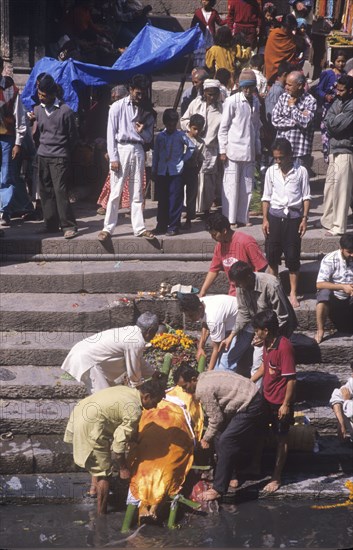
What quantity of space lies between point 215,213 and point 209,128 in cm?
239

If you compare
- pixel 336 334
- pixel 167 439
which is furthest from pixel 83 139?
pixel 167 439

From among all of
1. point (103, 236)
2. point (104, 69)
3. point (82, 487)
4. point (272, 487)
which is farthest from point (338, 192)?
point (82, 487)

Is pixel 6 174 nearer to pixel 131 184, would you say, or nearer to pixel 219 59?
pixel 131 184

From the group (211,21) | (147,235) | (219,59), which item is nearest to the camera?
(147,235)

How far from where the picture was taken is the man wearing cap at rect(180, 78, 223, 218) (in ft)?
45.7

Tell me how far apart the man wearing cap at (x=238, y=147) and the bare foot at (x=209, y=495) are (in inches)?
172

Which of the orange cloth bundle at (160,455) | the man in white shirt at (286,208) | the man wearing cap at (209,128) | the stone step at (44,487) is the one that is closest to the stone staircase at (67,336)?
the stone step at (44,487)

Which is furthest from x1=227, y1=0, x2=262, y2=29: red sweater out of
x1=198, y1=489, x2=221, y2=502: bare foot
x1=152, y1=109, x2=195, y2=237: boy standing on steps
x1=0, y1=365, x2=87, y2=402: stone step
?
x1=198, y1=489, x2=221, y2=502: bare foot

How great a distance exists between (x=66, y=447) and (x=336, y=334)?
3.24m

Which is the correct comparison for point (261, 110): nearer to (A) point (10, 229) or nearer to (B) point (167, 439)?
(A) point (10, 229)

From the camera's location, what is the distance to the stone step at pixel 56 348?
11.8m

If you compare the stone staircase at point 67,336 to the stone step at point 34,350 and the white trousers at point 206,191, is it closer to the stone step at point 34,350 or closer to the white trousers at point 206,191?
the stone step at point 34,350

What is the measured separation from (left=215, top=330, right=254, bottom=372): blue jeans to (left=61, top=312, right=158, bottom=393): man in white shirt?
78 cm

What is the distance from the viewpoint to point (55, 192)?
13.3 meters
